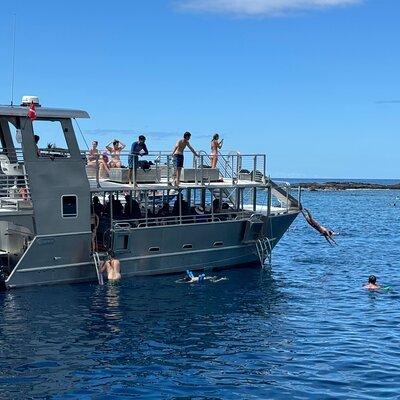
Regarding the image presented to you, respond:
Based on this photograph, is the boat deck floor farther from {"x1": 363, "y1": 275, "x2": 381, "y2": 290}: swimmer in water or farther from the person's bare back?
{"x1": 363, "y1": 275, "x2": 381, "y2": 290}: swimmer in water

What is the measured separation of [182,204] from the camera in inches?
1152

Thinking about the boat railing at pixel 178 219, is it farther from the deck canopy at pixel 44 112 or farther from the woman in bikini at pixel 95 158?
the deck canopy at pixel 44 112

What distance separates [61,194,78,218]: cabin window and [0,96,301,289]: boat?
0.04 meters

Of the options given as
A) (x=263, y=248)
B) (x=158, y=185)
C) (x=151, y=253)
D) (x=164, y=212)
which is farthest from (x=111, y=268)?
(x=263, y=248)

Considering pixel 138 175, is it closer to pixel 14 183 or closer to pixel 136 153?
pixel 136 153

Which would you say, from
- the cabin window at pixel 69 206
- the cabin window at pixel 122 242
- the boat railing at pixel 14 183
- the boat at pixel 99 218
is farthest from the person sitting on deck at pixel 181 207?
the boat railing at pixel 14 183

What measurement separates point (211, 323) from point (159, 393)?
608 centimetres

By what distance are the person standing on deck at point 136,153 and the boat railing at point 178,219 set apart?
155cm

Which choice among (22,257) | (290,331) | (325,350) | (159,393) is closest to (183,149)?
(22,257)

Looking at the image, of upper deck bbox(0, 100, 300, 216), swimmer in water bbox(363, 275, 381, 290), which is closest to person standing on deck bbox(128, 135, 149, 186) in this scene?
upper deck bbox(0, 100, 300, 216)

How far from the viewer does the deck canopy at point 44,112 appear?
2388 cm

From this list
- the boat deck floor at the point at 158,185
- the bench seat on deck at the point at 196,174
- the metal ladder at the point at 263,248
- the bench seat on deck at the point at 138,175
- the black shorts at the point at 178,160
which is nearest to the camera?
the boat deck floor at the point at 158,185

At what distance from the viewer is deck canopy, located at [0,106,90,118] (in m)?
23.9

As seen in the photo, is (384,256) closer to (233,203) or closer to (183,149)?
(233,203)
